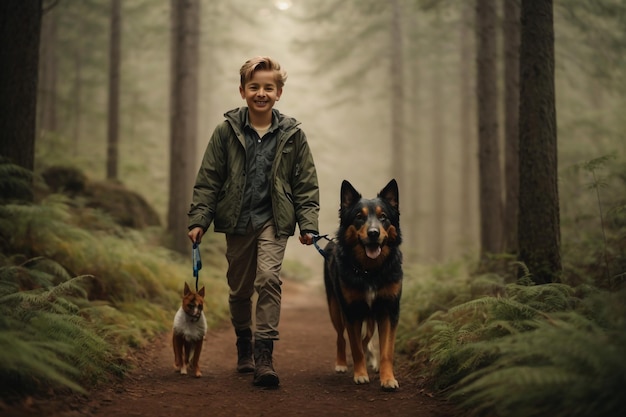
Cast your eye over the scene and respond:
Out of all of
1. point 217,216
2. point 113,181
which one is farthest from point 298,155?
point 113,181

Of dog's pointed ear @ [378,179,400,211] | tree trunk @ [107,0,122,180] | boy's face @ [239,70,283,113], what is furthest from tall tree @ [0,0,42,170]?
tree trunk @ [107,0,122,180]

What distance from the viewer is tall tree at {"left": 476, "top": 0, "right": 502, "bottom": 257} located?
10461 mm

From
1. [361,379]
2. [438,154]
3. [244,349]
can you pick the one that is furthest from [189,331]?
[438,154]

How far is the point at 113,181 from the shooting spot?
1320 cm

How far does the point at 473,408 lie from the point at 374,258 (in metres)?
1.54

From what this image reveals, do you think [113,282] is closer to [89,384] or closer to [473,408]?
[89,384]

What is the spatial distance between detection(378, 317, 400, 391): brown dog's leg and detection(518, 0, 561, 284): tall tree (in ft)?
6.31

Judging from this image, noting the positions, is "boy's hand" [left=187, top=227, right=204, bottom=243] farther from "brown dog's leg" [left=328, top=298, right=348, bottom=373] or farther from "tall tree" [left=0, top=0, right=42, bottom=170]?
"tall tree" [left=0, top=0, right=42, bottom=170]

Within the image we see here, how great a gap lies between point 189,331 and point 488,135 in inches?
314

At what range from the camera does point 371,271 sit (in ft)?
15.3

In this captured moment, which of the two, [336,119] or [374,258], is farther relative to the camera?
[336,119]

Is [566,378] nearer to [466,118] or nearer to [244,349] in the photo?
[244,349]

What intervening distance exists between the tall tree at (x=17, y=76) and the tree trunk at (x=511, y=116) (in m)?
8.36

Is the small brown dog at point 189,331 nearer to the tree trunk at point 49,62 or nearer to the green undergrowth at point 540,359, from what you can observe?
the green undergrowth at point 540,359
